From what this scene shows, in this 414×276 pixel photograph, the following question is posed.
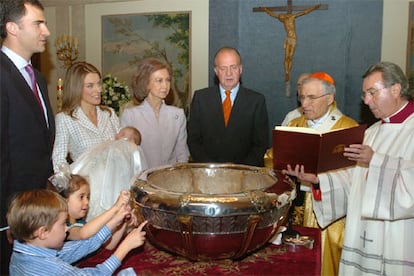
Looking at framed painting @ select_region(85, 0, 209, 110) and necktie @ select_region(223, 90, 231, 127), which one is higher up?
framed painting @ select_region(85, 0, 209, 110)

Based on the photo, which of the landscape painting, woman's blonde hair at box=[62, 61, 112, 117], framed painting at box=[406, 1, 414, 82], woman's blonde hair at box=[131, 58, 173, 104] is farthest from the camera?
the landscape painting

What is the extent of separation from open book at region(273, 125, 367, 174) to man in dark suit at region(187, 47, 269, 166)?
1109 mm

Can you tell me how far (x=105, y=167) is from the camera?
2.38m

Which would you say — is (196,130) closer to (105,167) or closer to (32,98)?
(105,167)

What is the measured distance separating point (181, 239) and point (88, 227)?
615 millimetres

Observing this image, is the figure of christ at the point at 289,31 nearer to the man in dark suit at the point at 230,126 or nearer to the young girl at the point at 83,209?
the man in dark suit at the point at 230,126

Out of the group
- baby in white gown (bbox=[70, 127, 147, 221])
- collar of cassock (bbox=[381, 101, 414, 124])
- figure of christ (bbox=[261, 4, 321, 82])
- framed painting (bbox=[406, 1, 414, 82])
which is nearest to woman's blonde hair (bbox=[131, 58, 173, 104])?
baby in white gown (bbox=[70, 127, 147, 221])

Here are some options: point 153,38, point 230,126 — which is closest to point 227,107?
point 230,126

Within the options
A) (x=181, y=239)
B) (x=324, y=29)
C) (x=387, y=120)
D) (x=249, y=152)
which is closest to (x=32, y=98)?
(x=181, y=239)

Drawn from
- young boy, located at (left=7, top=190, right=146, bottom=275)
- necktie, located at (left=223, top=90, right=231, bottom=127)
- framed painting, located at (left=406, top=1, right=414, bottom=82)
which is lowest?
young boy, located at (left=7, top=190, right=146, bottom=275)

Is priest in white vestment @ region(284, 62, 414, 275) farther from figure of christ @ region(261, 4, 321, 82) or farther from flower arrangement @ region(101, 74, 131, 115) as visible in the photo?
flower arrangement @ region(101, 74, 131, 115)

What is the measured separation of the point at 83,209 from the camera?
222cm

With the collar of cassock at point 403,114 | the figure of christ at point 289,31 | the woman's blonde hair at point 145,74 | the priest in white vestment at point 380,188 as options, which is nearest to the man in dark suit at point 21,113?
the woman's blonde hair at point 145,74

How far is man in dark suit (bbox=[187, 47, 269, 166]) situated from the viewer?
3430 millimetres
